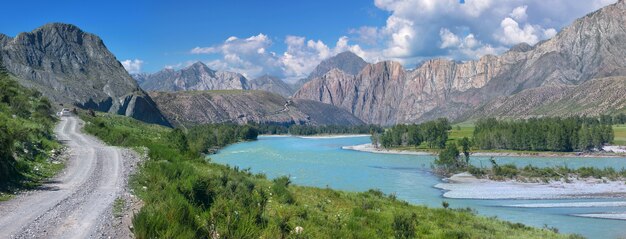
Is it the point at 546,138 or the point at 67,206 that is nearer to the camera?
the point at 67,206

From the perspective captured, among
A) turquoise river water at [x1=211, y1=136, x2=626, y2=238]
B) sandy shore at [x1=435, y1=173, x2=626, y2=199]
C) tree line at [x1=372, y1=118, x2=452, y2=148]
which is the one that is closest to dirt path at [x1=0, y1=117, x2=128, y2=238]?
turquoise river water at [x1=211, y1=136, x2=626, y2=238]

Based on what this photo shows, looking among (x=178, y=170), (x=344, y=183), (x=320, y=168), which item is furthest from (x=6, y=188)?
(x=320, y=168)

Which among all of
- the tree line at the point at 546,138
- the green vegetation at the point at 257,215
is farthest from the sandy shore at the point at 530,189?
the tree line at the point at 546,138

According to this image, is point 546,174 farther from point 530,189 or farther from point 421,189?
point 421,189

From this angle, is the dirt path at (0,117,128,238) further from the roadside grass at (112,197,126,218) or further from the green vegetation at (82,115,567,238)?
the green vegetation at (82,115,567,238)

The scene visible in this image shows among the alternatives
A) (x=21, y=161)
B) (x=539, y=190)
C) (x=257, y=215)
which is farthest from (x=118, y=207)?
(x=539, y=190)

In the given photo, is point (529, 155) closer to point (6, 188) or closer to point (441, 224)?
point (441, 224)
